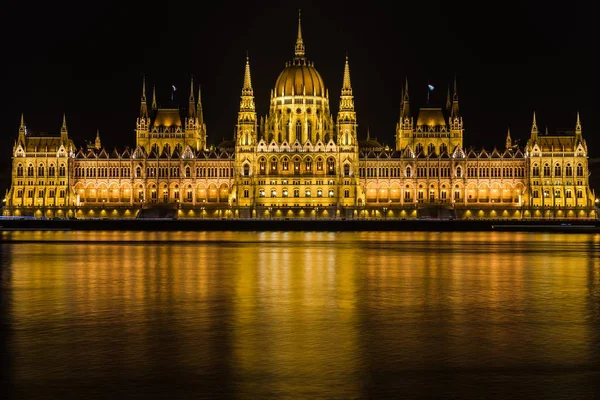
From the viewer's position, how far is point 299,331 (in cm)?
2297

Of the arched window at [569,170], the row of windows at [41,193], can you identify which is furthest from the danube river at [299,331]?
the arched window at [569,170]

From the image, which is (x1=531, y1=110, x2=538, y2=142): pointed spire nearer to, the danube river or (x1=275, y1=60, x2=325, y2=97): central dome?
(x1=275, y1=60, x2=325, y2=97): central dome

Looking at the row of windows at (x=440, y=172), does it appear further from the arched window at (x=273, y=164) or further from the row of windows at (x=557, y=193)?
the arched window at (x=273, y=164)

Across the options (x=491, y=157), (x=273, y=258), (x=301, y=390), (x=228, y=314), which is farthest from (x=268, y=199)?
(x=301, y=390)

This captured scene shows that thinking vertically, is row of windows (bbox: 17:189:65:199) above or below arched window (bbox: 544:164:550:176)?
below

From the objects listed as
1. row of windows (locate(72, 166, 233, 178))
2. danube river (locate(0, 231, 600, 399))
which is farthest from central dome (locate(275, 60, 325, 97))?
danube river (locate(0, 231, 600, 399))

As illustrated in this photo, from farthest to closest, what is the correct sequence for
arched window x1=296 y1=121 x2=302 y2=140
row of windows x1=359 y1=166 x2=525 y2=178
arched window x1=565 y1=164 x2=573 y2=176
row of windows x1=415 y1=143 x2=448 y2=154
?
row of windows x1=415 y1=143 x2=448 y2=154, arched window x1=296 y1=121 x2=302 y2=140, arched window x1=565 y1=164 x2=573 y2=176, row of windows x1=359 y1=166 x2=525 y2=178

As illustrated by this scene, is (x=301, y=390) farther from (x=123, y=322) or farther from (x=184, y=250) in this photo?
(x=184, y=250)

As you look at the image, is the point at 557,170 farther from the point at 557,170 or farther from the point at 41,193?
the point at 41,193

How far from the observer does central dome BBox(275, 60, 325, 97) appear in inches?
5472

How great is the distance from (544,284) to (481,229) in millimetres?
71168

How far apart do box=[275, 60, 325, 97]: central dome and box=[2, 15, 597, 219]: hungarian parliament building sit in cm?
15

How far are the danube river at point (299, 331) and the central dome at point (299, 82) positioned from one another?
96.9m

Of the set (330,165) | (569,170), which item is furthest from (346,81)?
(569,170)
